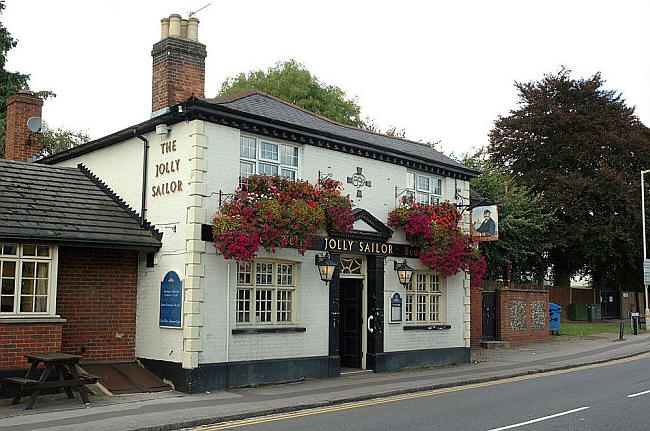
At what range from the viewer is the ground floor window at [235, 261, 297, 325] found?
15.6 m

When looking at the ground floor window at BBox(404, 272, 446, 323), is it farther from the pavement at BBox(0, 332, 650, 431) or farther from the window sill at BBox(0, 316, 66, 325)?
the window sill at BBox(0, 316, 66, 325)

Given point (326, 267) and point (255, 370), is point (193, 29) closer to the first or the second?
point (326, 267)

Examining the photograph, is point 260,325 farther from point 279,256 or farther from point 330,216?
point 330,216

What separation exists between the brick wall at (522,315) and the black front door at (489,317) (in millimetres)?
149

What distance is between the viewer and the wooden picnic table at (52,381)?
12.0m

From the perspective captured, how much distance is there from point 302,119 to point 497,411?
9.05 meters

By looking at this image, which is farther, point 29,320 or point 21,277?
point 21,277

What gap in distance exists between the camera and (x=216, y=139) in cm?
1512

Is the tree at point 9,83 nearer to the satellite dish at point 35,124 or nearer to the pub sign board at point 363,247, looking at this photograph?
the satellite dish at point 35,124

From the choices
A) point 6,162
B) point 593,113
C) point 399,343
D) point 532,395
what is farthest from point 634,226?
point 6,162

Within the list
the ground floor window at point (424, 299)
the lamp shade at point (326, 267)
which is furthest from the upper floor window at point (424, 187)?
the lamp shade at point (326, 267)

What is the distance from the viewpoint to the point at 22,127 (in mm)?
20391

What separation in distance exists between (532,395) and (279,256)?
6.23 metres

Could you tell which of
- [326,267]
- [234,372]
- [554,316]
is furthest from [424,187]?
[554,316]
